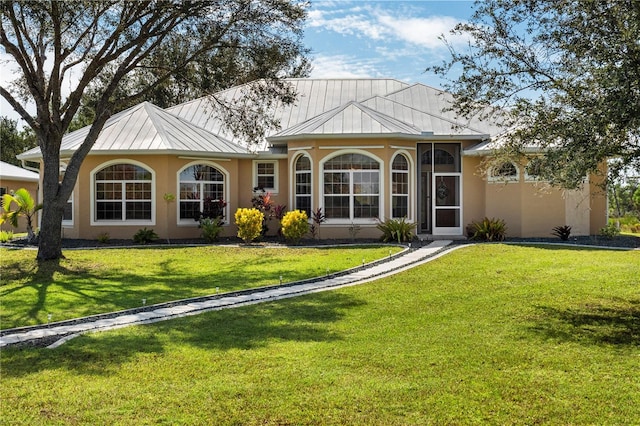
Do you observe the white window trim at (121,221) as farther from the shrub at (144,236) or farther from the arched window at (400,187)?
the arched window at (400,187)

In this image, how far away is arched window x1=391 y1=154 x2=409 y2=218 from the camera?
20.1m

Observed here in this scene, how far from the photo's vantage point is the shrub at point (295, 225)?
18.8 meters

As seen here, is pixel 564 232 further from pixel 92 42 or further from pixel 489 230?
pixel 92 42

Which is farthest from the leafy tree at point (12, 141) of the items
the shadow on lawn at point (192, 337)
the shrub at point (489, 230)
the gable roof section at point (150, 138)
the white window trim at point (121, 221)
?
the shadow on lawn at point (192, 337)

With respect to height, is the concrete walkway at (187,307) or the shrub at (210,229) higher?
the shrub at (210,229)

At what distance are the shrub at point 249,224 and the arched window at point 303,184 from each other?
2.16m

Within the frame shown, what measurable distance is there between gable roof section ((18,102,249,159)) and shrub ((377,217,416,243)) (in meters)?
6.18

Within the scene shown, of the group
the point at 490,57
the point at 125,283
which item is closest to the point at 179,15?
the point at 125,283

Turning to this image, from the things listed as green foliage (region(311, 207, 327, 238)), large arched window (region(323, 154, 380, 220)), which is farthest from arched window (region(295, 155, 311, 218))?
large arched window (region(323, 154, 380, 220))

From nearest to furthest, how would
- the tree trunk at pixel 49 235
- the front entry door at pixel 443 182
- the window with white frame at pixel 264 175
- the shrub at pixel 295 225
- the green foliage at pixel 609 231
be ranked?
1. the tree trunk at pixel 49 235
2. the shrub at pixel 295 225
3. the green foliage at pixel 609 231
4. the front entry door at pixel 443 182
5. the window with white frame at pixel 264 175

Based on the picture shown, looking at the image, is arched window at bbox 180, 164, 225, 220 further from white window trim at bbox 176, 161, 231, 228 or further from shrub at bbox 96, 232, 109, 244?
shrub at bbox 96, 232, 109, 244

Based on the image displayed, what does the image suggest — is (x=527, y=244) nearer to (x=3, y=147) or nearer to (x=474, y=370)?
(x=474, y=370)

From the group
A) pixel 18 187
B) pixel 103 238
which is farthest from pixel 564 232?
pixel 18 187

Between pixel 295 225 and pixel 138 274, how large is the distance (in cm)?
627
